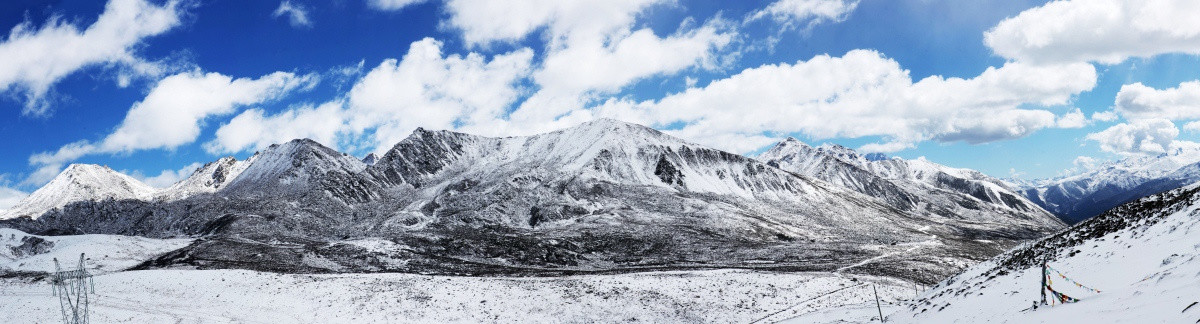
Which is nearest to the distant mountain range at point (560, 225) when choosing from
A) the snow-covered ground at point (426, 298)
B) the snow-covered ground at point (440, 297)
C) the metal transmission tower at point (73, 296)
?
the snow-covered ground at point (440, 297)

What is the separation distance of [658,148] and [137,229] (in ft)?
485

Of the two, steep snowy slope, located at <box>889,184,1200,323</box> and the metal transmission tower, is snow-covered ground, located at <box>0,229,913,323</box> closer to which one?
the metal transmission tower

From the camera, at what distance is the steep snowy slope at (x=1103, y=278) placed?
15.6m

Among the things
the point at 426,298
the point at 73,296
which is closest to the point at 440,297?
the point at 426,298

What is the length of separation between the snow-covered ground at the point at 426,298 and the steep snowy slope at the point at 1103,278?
51.7 ft

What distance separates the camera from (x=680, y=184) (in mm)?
176875

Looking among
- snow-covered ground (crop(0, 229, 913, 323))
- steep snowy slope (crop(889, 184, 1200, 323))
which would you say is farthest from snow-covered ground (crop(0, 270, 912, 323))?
steep snowy slope (crop(889, 184, 1200, 323))

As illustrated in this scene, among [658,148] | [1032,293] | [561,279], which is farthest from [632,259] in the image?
[658,148]

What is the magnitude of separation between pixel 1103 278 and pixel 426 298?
40.2m

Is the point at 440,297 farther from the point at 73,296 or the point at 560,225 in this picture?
the point at 560,225

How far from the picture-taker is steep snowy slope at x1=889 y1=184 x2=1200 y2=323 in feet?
51.1

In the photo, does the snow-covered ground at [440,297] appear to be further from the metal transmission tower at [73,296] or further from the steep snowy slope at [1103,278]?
the steep snowy slope at [1103,278]

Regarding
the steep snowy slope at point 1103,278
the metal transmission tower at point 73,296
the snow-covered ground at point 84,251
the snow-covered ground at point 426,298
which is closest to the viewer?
the steep snowy slope at point 1103,278

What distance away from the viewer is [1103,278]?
20.0 meters
